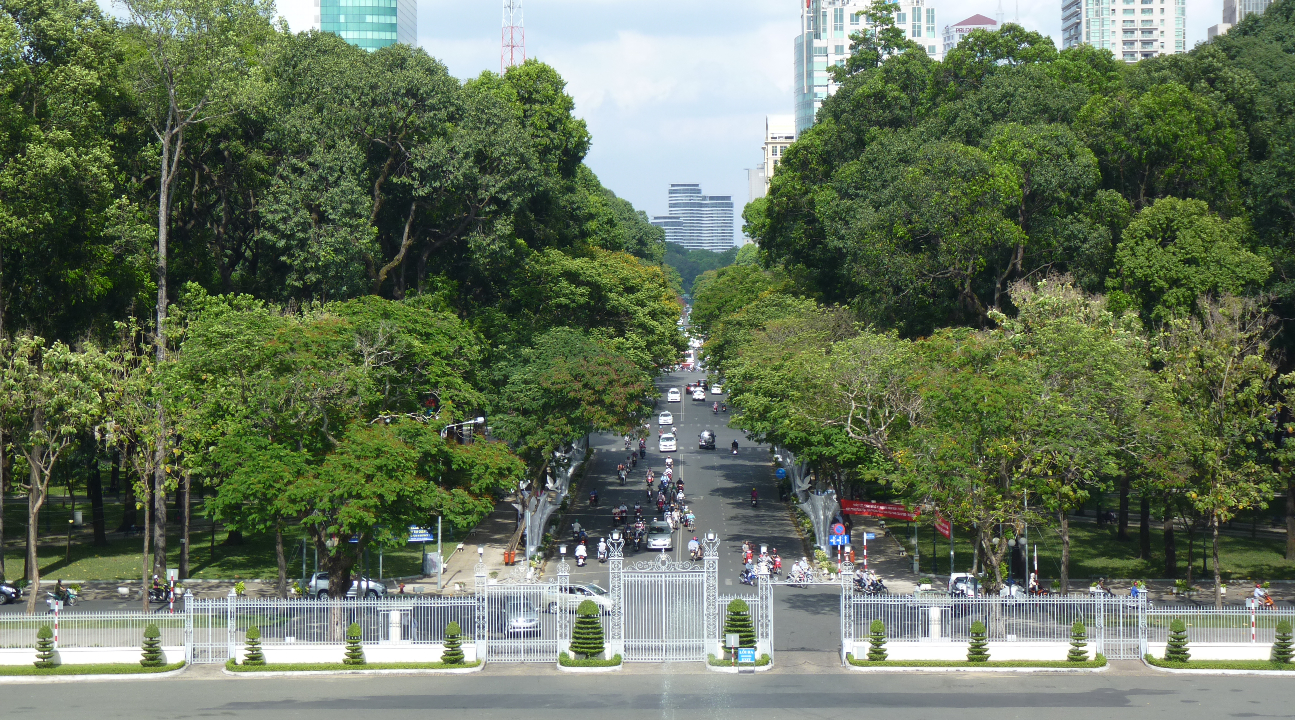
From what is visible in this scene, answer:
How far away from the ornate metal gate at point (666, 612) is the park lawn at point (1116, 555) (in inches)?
575

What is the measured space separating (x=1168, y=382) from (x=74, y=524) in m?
43.0

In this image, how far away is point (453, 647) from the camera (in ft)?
94.9

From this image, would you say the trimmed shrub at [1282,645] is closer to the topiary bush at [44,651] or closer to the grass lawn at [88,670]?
the grass lawn at [88,670]

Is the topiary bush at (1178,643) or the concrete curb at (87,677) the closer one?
the concrete curb at (87,677)

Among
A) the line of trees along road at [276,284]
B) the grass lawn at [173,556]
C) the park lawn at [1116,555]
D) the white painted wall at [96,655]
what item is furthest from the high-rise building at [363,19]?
the white painted wall at [96,655]

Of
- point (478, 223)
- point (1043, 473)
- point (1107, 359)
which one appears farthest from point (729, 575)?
point (478, 223)

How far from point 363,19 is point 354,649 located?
148 m

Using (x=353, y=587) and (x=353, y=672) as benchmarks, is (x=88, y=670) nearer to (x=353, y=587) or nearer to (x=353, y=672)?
(x=353, y=672)

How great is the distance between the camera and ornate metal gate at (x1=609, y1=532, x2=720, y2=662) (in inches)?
1134

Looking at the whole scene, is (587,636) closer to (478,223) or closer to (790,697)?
(790,697)

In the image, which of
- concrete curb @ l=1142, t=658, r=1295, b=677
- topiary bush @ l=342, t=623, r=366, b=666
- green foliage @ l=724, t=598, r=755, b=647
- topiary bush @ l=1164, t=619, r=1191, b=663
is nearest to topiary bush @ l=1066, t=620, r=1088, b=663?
concrete curb @ l=1142, t=658, r=1295, b=677

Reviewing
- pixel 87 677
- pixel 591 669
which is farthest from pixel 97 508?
pixel 591 669

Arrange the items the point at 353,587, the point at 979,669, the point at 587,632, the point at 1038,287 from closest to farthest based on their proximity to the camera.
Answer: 1. the point at 979,669
2. the point at 587,632
3. the point at 353,587
4. the point at 1038,287

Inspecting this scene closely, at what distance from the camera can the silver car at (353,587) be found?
35.9 meters
